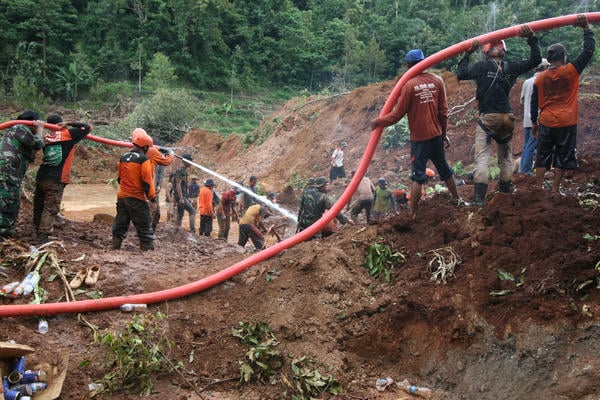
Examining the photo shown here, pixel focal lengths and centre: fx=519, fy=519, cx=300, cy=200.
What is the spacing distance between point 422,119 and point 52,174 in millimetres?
5096

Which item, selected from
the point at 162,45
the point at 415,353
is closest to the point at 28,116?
the point at 415,353

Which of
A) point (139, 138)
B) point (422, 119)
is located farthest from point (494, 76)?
point (139, 138)

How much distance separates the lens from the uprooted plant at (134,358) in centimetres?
462

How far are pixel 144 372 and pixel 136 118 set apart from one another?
25.3m

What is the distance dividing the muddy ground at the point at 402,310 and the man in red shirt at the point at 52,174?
0.86 meters

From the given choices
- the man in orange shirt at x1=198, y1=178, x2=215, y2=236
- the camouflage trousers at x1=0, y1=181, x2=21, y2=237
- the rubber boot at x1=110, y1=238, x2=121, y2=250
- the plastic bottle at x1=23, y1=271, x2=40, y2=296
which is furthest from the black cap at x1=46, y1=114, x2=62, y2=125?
the man in orange shirt at x1=198, y1=178, x2=215, y2=236

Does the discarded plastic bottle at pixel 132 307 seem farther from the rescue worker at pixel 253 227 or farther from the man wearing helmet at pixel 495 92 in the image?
the man wearing helmet at pixel 495 92

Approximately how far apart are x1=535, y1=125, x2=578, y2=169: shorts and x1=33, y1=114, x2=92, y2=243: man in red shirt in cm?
619

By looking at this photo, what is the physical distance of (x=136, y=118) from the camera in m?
28.1

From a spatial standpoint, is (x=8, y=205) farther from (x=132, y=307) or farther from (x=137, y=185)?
(x=132, y=307)

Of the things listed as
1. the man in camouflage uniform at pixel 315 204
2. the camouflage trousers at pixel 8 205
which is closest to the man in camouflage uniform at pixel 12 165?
the camouflage trousers at pixel 8 205

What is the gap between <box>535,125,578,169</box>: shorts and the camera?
19.6 ft

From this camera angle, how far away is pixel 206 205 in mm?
11359

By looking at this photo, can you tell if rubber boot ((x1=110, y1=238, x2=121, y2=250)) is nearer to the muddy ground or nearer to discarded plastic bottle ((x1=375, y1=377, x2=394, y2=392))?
the muddy ground
